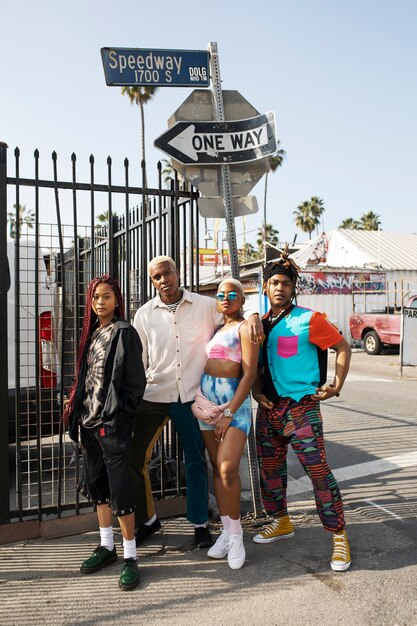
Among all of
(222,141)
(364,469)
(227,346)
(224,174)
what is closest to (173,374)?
(227,346)

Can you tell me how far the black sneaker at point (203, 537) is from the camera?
3855 mm

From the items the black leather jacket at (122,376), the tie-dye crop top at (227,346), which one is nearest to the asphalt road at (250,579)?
the black leather jacket at (122,376)

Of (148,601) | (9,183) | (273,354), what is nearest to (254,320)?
(273,354)

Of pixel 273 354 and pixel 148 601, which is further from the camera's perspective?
pixel 273 354

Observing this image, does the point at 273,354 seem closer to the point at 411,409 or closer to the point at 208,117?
the point at 208,117

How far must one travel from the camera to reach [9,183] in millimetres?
3951

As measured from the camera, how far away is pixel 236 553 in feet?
11.7

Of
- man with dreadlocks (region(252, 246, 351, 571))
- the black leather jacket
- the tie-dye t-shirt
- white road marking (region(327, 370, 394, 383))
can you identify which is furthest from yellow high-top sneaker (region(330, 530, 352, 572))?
white road marking (region(327, 370, 394, 383))

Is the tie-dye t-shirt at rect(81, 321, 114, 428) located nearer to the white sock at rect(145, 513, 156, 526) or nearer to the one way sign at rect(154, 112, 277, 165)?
the white sock at rect(145, 513, 156, 526)

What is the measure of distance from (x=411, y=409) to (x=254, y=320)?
6.45 meters

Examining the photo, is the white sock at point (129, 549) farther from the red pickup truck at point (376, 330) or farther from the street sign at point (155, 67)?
the red pickup truck at point (376, 330)

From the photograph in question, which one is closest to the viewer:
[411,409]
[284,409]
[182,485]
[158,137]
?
[284,409]

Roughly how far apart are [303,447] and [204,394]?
0.75 metres

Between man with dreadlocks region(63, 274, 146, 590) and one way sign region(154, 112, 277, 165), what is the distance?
53.2 inches
